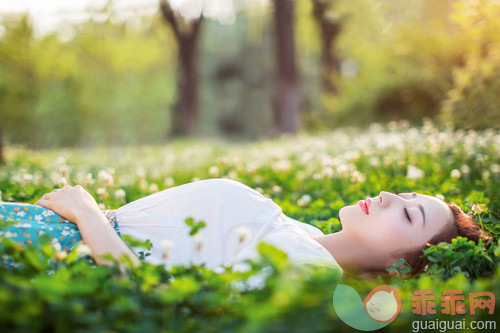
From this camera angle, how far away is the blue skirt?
232 cm

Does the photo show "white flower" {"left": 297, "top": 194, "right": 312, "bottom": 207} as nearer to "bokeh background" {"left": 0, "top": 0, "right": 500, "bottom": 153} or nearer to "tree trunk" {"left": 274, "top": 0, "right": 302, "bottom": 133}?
"bokeh background" {"left": 0, "top": 0, "right": 500, "bottom": 153}

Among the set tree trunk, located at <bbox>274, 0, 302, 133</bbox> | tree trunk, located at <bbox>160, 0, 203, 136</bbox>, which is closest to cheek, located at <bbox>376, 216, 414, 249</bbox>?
tree trunk, located at <bbox>274, 0, 302, 133</bbox>

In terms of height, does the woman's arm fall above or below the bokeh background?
below

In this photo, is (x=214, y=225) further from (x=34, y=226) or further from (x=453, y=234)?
(x=453, y=234)

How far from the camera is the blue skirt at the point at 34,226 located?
2.32 m

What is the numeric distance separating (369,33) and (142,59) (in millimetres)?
21056

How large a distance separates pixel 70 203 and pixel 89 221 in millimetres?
211

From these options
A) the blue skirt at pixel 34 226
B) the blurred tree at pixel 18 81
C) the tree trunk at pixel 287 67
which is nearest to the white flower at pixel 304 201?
the blue skirt at pixel 34 226

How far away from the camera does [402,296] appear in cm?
200

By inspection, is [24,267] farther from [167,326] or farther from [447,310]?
[447,310]

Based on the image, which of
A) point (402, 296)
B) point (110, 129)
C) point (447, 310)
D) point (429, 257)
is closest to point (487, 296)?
point (447, 310)

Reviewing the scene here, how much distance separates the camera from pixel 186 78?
63.2 ft

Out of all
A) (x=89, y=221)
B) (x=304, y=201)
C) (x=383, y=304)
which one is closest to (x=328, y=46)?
(x=304, y=201)

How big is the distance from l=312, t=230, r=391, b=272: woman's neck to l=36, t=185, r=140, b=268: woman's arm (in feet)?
3.77
